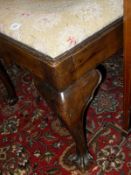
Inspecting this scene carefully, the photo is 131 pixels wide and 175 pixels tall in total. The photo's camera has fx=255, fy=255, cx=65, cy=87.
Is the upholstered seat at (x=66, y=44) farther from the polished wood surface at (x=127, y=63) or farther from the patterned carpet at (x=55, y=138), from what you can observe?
the patterned carpet at (x=55, y=138)

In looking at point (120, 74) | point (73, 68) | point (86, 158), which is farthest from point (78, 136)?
point (120, 74)

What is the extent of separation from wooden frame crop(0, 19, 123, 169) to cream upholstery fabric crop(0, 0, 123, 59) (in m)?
0.02

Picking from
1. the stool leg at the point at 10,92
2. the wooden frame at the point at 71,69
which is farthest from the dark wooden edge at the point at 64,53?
the stool leg at the point at 10,92

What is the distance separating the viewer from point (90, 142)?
939 mm

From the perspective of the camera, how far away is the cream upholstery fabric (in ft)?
2.04

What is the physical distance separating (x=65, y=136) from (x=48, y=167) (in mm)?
143

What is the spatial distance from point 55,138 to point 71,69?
17.6 inches

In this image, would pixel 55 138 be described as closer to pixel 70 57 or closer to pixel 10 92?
pixel 10 92

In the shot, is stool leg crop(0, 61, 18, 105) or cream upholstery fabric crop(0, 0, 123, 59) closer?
cream upholstery fabric crop(0, 0, 123, 59)

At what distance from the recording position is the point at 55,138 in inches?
38.9

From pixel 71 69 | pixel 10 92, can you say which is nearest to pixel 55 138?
pixel 10 92

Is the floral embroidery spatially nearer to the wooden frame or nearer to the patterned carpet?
the wooden frame

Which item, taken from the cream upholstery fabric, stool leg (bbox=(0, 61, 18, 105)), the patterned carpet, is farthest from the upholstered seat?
stool leg (bbox=(0, 61, 18, 105))

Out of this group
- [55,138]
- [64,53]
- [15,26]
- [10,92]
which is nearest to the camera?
[64,53]
